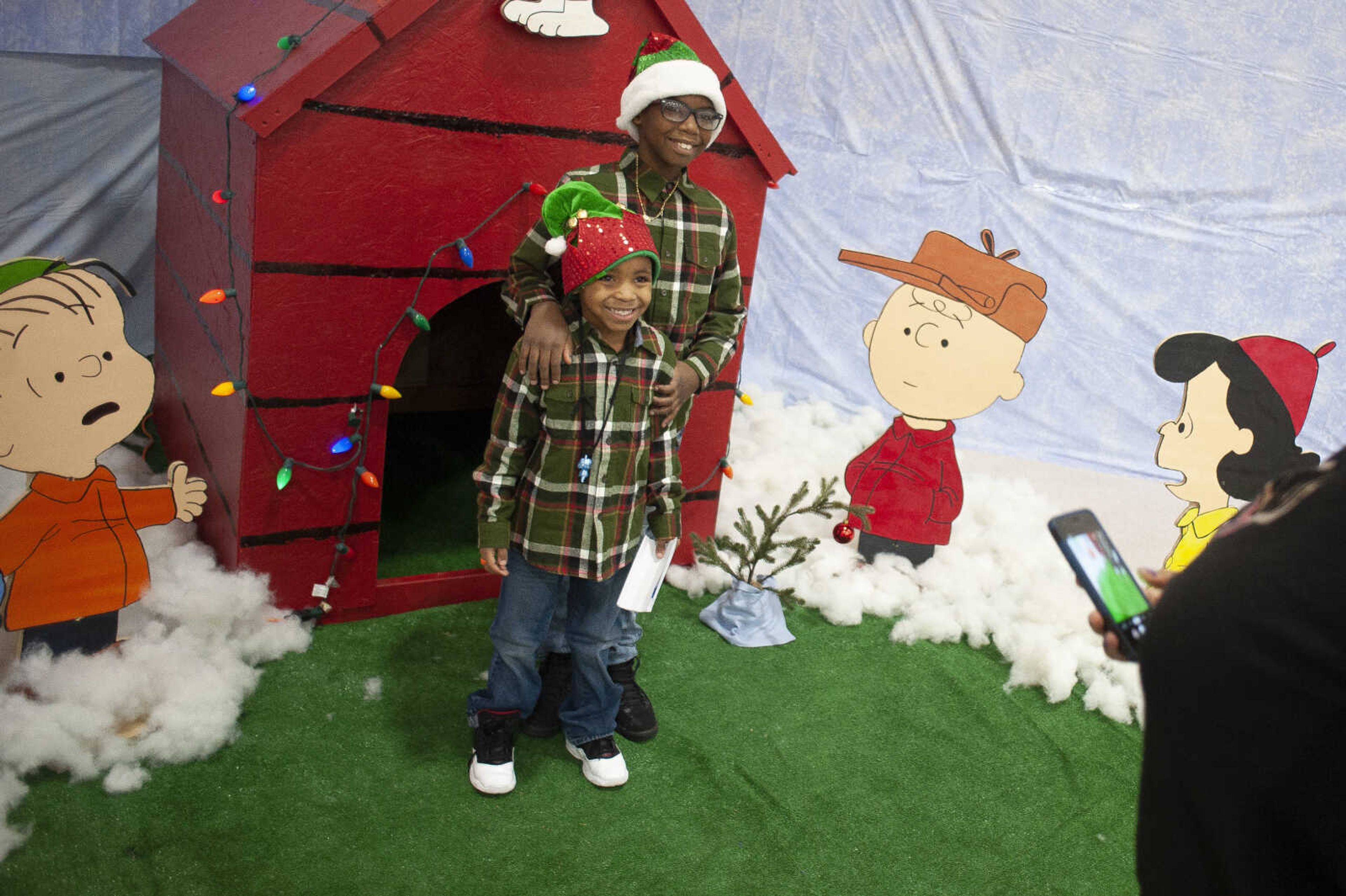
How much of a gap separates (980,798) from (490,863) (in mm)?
1296

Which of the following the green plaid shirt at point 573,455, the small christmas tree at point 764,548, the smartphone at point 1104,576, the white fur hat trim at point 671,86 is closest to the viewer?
the smartphone at point 1104,576

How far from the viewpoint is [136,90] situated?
4.08 meters

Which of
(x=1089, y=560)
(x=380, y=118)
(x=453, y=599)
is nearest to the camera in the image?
(x=1089, y=560)

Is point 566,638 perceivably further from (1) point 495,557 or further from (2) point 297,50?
(2) point 297,50

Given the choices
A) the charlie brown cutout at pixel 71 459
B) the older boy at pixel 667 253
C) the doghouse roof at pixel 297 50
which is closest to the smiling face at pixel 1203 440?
the doghouse roof at pixel 297 50

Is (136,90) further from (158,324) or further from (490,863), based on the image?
(490,863)

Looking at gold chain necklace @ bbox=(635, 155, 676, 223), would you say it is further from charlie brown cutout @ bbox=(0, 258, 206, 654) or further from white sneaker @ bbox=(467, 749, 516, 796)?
white sneaker @ bbox=(467, 749, 516, 796)

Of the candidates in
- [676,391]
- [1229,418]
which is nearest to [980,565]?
[1229,418]

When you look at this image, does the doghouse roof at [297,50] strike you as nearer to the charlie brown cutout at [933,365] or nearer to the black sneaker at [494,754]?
the charlie brown cutout at [933,365]

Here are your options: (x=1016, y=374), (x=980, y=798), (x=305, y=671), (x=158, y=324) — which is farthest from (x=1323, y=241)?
(x=158, y=324)

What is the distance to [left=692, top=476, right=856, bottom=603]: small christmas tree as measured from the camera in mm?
3387

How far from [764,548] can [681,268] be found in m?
1.04

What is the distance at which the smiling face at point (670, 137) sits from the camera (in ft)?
8.35

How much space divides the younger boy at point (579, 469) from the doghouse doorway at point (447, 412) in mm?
1328
